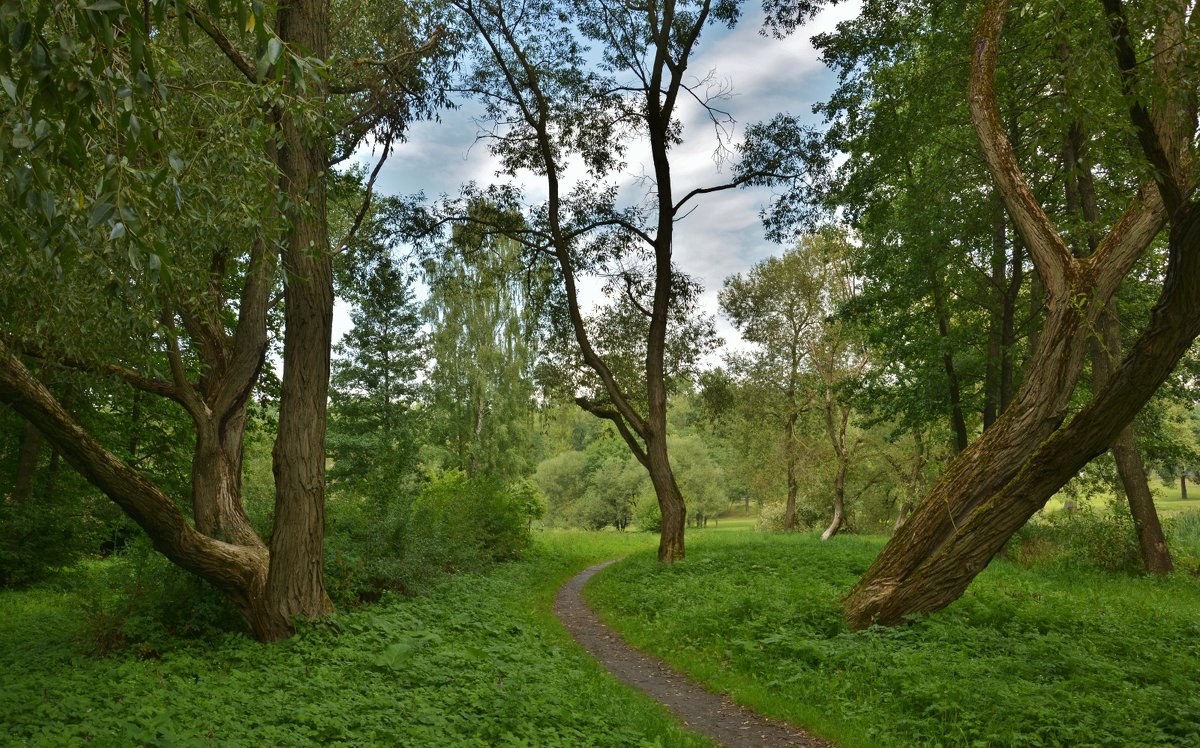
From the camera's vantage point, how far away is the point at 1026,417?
8.58 meters

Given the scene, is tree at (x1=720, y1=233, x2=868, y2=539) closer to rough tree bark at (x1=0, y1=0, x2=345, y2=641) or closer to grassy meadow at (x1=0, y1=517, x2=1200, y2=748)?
grassy meadow at (x1=0, y1=517, x2=1200, y2=748)

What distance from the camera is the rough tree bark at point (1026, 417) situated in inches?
302

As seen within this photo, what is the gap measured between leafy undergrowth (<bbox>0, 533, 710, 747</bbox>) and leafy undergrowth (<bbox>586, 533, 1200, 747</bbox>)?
1552mm

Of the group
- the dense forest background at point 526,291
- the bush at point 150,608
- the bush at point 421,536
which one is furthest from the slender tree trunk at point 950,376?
the bush at point 150,608

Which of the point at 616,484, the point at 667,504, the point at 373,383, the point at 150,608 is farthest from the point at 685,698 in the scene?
the point at 616,484

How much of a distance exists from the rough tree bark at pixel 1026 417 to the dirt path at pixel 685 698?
2.52 metres

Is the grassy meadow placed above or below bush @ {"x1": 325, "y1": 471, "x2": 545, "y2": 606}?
below

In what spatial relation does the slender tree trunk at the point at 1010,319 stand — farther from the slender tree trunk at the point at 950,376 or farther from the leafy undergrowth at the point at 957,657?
the leafy undergrowth at the point at 957,657

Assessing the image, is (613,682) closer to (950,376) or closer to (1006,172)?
(1006,172)

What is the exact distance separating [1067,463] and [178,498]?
1835 centimetres

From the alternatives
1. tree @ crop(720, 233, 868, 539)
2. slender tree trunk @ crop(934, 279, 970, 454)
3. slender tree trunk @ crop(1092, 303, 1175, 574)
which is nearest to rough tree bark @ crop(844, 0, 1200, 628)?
slender tree trunk @ crop(1092, 303, 1175, 574)

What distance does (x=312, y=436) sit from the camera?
8719 millimetres

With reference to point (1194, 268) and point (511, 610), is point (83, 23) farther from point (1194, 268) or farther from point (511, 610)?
point (511, 610)

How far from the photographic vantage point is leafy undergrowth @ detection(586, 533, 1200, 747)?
5957 millimetres
